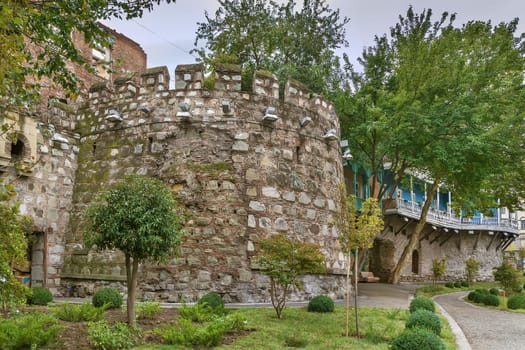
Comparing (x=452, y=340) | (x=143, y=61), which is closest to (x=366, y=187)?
(x=143, y=61)

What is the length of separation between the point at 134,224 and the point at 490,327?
25.6ft

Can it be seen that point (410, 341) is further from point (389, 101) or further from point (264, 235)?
point (389, 101)

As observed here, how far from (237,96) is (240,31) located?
9419 millimetres

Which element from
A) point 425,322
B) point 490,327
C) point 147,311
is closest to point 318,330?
point 425,322

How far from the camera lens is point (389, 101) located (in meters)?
17.2

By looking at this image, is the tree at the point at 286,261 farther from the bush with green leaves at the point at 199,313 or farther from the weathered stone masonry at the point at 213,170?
the weathered stone masonry at the point at 213,170

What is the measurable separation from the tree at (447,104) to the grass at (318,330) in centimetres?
716

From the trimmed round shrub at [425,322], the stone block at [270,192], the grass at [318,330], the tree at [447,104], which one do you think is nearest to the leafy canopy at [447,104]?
the tree at [447,104]

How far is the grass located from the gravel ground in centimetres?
55

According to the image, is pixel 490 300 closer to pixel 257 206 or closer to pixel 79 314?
pixel 257 206

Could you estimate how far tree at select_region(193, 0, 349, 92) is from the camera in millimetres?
20438

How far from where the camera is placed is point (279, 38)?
21.2 metres

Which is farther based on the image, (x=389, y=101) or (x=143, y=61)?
(x=143, y=61)

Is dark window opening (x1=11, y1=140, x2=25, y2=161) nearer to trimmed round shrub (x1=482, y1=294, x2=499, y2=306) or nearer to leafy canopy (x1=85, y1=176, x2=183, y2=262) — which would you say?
leafy canopy (x1=85, y1=176, x2=183, y2=262)
